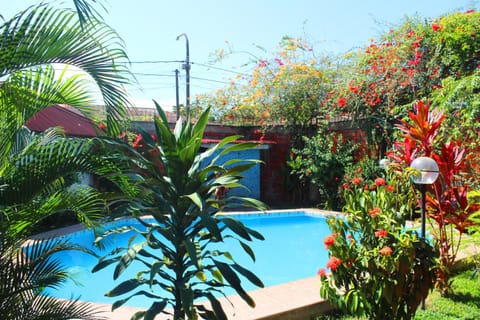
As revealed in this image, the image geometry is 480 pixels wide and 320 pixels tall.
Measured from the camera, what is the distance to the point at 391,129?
11.6 metres

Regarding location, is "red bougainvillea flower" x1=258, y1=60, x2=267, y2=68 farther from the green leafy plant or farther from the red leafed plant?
the red leafed plant

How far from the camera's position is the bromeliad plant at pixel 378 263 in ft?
11.5

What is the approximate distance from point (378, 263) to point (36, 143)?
306cm

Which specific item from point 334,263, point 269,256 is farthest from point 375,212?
point 269,256

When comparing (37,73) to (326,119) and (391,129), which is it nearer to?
(391,129)

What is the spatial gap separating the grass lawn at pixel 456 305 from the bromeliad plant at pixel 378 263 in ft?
2.00

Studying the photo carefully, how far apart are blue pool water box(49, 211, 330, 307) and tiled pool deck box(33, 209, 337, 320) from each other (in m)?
1.26

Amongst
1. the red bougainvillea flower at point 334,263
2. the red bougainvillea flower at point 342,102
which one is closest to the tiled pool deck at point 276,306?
the red bougainvillea flower at point 334,263

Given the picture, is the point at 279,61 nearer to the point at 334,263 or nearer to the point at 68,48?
the point at 334,263

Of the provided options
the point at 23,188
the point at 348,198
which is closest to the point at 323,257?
the point at 348,198

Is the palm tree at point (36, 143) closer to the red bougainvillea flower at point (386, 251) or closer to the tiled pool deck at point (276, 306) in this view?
the tiled pool deck at point (276, 306)

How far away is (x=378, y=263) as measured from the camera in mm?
3578

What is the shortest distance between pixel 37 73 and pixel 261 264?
6740mm

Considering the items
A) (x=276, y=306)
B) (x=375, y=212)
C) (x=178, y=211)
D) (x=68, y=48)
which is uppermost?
(x=68, y=48)
